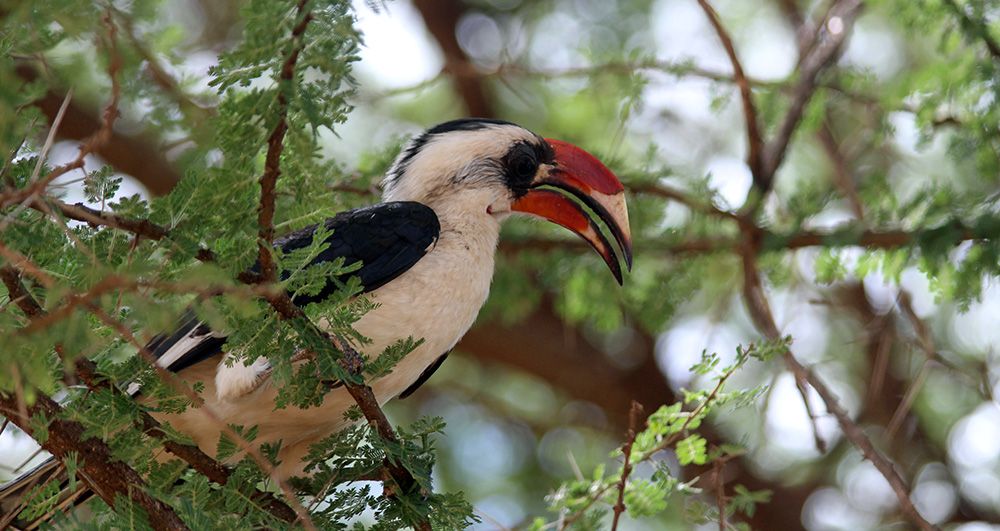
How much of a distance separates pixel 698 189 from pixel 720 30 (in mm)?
581

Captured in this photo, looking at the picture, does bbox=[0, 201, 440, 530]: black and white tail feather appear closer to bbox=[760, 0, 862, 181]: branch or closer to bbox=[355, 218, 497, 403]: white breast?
bbox=[355, 218, 497, 403]: white breast

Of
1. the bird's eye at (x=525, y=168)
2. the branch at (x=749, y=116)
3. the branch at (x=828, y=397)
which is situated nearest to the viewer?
the branch at (x=828, y=397)

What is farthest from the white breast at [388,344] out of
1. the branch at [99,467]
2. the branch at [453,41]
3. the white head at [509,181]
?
the branch at [453,41]

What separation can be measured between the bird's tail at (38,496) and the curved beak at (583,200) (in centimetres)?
135

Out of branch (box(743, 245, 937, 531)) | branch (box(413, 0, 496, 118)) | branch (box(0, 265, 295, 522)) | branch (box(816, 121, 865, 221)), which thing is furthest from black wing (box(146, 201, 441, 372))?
branch (box(413, 0, 496, 118))

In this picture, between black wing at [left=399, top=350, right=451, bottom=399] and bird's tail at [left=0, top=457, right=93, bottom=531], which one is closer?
bird's tail at [left=0, top=457, right=93, bottom=531]

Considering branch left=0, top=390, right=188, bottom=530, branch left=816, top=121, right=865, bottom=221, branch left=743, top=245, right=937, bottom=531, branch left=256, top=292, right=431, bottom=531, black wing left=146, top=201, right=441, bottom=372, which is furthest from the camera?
branch left=816, top=121, right=865, bottom=221

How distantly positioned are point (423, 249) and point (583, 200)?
0.53 meters

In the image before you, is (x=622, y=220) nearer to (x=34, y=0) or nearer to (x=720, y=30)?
(x=720, y=30)

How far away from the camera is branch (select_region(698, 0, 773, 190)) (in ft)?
13.2

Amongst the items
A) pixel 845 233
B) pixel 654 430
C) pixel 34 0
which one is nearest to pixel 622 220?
pixel 654 430

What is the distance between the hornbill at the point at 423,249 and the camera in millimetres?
2830

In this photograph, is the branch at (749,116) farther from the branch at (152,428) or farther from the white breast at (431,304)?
the branch at (152,428)

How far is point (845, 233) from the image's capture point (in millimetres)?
3777
